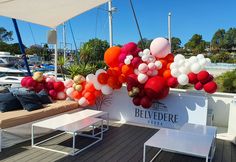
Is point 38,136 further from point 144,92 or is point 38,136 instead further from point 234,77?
point 234,77

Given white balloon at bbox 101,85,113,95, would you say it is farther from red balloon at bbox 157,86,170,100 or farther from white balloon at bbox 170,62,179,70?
white balloon at bbox 170,62,179,70

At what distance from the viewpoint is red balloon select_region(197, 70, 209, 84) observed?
14.9ft

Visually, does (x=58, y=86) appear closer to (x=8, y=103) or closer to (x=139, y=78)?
(x=8, y=103)

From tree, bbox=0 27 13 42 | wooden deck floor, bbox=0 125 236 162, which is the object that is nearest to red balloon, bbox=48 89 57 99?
wooden deck floor, bbox=0 125 236 162

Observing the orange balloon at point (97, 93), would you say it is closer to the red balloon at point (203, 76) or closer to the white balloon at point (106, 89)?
the white balloon at point (106, 89)

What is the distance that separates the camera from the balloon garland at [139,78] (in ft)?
15.3

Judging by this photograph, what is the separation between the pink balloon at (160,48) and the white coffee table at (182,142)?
1.71 meters

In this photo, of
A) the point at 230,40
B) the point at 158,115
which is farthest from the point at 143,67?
the point at 230,40

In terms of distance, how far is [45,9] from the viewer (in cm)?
491

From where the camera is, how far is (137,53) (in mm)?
5117

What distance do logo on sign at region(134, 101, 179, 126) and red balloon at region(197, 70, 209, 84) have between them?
3.34 ft

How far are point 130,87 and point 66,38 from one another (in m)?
13.0

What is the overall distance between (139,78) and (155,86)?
0.35m

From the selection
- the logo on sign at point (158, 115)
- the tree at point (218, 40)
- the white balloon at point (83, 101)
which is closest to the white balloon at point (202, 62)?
the logo on sign at point (158, 115)
